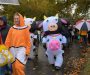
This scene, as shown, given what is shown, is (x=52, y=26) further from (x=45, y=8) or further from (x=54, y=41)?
(x=45, y=8)

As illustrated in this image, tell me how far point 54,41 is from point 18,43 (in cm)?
290

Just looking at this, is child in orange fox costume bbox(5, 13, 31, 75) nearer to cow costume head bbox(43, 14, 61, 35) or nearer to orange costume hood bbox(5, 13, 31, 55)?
orange costume hood bbox(5, 13, 31, 55)

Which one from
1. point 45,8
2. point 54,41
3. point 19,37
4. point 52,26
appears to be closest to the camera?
point 19,37

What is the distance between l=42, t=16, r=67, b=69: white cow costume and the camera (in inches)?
455

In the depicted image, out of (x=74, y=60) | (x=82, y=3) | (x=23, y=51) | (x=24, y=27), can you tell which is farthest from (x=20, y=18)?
(x=82, y=3)

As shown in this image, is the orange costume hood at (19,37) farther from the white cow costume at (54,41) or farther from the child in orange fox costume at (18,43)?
the white cow costume at (54,41)

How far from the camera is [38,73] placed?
11148 millimetres

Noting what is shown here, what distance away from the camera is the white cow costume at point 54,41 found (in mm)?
11562

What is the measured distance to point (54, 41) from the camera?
11.5 m

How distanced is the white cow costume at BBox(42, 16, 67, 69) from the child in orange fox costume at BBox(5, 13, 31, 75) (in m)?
2.79

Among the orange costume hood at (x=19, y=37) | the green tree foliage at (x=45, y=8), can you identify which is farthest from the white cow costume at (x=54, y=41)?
the green tree foliage at (x=45, y=8)

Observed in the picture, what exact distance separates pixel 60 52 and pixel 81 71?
3.54 feet

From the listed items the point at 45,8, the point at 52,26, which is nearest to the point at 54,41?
the point at 52,26

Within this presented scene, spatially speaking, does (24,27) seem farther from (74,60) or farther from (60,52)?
(74,60)
